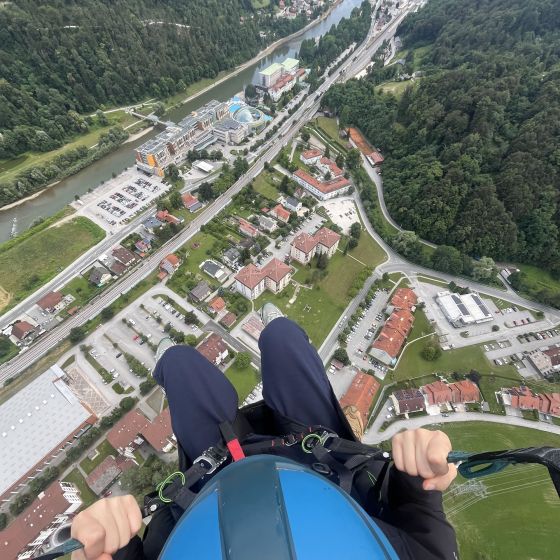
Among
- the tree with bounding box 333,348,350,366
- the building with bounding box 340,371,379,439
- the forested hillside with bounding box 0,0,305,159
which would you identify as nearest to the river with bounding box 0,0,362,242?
the forested hillside with bounding box 0,0,305,159

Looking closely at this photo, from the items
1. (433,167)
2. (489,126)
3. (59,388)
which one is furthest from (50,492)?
(489,126)

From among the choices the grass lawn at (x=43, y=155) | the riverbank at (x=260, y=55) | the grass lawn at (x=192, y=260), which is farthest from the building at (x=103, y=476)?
the riverbank at (x=260, y=55)

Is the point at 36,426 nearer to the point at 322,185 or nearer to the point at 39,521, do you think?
the point at 39,521

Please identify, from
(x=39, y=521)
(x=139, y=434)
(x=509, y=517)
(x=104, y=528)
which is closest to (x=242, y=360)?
(x=139, y=434)

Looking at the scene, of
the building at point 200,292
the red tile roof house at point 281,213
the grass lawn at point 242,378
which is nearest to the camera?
the grass lawn at point 242,378

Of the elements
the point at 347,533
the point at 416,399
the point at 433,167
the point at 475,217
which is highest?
the point at 347,533

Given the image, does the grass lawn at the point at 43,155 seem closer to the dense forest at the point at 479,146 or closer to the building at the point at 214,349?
the dense forest at the point at 479,146

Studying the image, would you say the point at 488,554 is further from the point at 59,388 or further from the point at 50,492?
the point at 59,388
